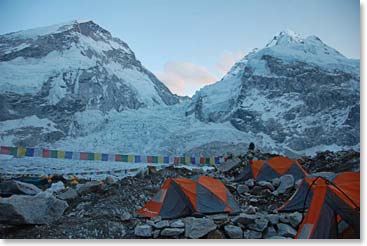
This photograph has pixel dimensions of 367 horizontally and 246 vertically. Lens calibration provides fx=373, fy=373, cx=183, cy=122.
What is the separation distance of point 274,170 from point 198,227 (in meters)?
4.53

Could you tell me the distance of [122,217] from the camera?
535cm

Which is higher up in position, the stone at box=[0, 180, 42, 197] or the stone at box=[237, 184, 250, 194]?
the stone at box=[237, 184, 250, 194]

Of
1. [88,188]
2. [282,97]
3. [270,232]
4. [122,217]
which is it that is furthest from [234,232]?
[282,97]

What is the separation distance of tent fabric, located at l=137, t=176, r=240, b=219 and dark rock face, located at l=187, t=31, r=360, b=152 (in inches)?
1092

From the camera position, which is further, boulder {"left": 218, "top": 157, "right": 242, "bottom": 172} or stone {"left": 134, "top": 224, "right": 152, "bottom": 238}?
boulder {"left": 218, "top": 157, "right": 242, "bottom": 172}

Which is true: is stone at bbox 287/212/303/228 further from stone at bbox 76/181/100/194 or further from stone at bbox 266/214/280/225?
stone at bbox 76/181/100/194

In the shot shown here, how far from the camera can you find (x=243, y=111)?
44.1 metres

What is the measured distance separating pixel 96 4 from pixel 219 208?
3.74 metres

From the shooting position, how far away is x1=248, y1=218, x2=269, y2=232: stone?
171 inches

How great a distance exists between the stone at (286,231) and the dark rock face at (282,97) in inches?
1129

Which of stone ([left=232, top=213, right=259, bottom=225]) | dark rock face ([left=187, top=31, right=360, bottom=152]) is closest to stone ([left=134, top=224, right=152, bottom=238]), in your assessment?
stone ([left=232, top=213, right=259, bottom=225])

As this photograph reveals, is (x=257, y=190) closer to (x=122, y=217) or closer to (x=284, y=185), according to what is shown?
(x=284, y=185)

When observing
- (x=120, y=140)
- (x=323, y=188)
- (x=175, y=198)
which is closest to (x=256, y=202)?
(x=175, y=198)

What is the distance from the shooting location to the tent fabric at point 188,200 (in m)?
5.33
